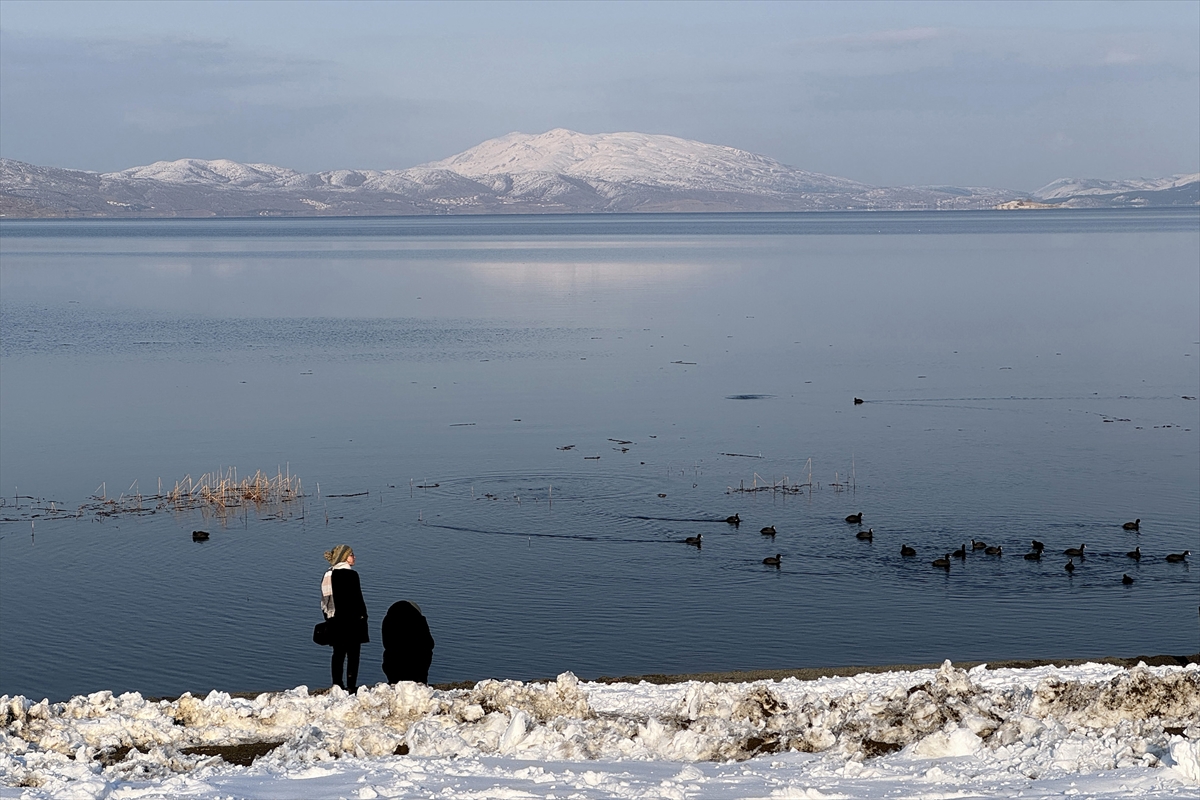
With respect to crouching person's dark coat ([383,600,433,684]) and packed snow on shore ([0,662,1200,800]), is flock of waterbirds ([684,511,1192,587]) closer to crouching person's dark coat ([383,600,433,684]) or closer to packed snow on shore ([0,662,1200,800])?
packed snow on shore ([0,662,1200,800])

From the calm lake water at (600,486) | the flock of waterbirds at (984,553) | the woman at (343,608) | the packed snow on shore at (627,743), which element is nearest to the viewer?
the packed snow on shore at (627,743)

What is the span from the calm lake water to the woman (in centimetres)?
457

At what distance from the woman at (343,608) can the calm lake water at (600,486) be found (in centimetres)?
457

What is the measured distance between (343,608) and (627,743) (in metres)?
3.42

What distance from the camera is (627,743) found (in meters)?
10.9

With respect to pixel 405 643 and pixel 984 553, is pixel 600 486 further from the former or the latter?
pixel 405 643

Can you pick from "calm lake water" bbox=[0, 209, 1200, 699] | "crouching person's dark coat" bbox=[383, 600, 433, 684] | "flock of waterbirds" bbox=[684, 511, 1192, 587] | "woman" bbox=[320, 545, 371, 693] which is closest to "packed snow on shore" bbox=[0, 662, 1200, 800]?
"woman" bbox=[320, 545, 371, 693]

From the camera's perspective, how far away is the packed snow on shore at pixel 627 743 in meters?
9.66

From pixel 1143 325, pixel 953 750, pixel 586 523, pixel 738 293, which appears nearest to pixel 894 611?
pixel 586 523

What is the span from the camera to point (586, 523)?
26.1m

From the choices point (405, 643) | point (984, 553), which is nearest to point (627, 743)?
point (405, 643)

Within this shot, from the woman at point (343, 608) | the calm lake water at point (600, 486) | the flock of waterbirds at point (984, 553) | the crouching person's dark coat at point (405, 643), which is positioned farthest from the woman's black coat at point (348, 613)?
the flock of waterbirds at point (984, 553)

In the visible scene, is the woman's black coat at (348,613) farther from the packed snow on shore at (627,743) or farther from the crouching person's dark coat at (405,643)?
the packed snow on shore at (627,743)

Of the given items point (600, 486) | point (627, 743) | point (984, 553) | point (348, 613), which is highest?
point (348, 613)
